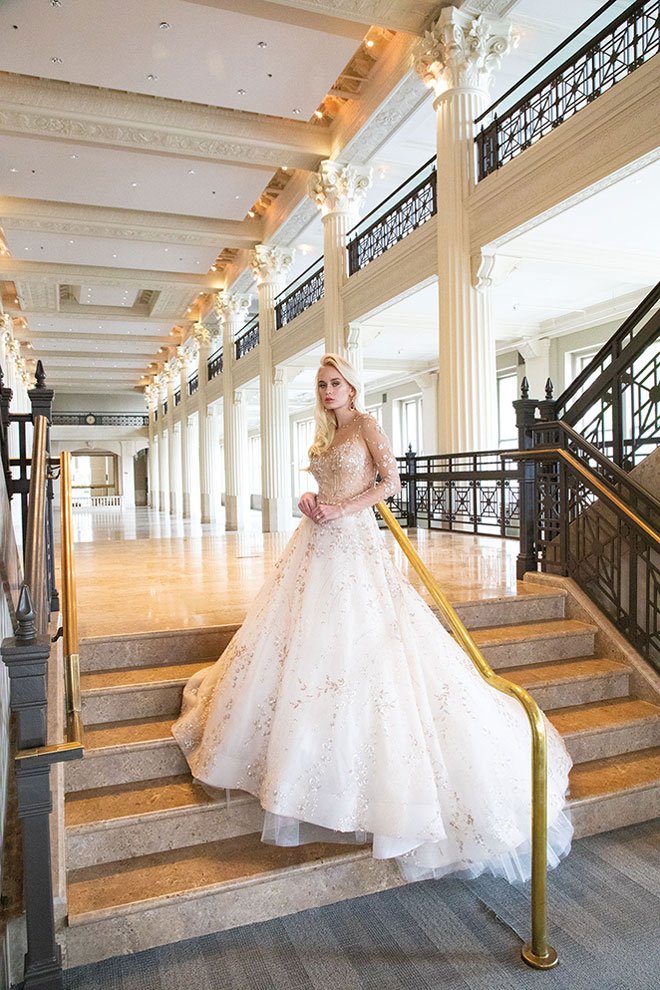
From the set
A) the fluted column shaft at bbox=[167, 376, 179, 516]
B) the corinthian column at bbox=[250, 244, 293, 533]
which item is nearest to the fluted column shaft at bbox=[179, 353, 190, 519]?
the fluted column shaft at bbox=[167, 376, 179, 516]

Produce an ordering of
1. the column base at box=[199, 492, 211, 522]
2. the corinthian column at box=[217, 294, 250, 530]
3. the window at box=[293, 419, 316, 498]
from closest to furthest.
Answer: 1. the corinthian column at box=[217, 294, 250, 530]
2. the column base at box=[199, 492, 211, 522]
3. the window at box=[293, 419, 316, 498]

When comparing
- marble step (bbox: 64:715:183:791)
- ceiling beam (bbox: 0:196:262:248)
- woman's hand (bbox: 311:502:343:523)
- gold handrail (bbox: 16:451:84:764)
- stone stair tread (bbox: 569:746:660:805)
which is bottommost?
stone stair tread (bbox: 569:746:660:805)

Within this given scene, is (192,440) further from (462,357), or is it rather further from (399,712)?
(399,712)

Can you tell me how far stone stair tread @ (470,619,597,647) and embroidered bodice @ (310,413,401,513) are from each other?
1.42 meters

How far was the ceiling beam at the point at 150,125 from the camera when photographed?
34.1 feet

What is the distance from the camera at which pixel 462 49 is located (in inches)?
333

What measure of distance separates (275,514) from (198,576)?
963 centimetres

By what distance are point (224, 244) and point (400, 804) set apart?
614 inches

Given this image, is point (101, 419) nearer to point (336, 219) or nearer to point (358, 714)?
point (336, 219)

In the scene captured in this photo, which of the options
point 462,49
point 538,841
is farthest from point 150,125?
point 538,841

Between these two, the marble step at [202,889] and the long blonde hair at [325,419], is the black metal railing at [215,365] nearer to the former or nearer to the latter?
the long blonde hair at [325,419]

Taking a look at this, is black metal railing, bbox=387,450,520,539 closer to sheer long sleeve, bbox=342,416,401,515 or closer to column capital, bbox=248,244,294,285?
sheer long sleeve, bbox=342,416,401,515

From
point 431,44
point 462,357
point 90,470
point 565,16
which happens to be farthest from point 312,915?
point 90,470

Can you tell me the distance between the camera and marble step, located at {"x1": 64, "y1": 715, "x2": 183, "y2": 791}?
114 inches
